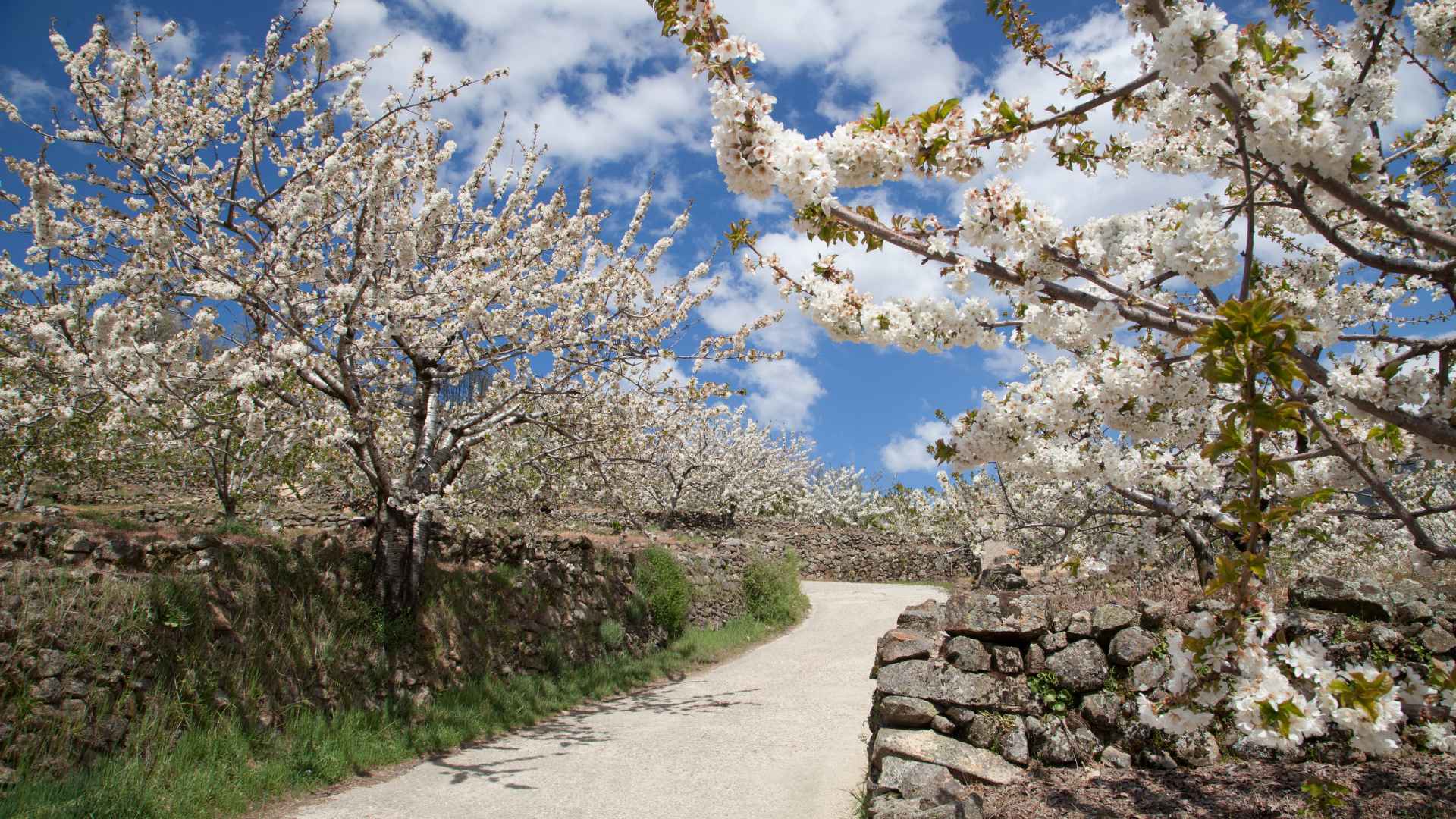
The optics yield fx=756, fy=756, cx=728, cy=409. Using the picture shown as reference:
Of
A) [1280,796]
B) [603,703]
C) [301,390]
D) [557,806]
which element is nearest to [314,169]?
[301,390]

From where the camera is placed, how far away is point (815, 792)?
5.94 metres

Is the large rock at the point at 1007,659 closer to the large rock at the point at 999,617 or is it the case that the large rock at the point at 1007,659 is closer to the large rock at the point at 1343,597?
the large rock at the point at 999,617

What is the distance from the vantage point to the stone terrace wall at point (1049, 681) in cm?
492

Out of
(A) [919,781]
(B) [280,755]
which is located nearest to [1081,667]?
(A) [919,781]

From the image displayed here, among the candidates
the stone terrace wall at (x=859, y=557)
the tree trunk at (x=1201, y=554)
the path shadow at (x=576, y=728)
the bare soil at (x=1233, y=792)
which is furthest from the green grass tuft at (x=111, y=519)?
the stone terrace wall at (x=859, y=557)

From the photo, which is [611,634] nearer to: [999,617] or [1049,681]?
[999,617]

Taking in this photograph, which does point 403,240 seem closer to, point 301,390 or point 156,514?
point 301,390

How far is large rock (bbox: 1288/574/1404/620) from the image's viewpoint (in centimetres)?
516

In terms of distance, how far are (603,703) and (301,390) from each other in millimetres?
5103

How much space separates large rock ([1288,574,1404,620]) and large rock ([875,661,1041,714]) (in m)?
2.07

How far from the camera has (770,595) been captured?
1511cm

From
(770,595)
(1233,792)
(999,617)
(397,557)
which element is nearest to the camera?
(1233,792)

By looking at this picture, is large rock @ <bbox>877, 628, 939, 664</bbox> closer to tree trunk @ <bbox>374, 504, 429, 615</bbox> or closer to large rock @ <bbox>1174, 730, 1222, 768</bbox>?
large rock @ <bbox>1174, 730, 1222, 768</bbox>

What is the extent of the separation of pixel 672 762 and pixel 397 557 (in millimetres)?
3597
